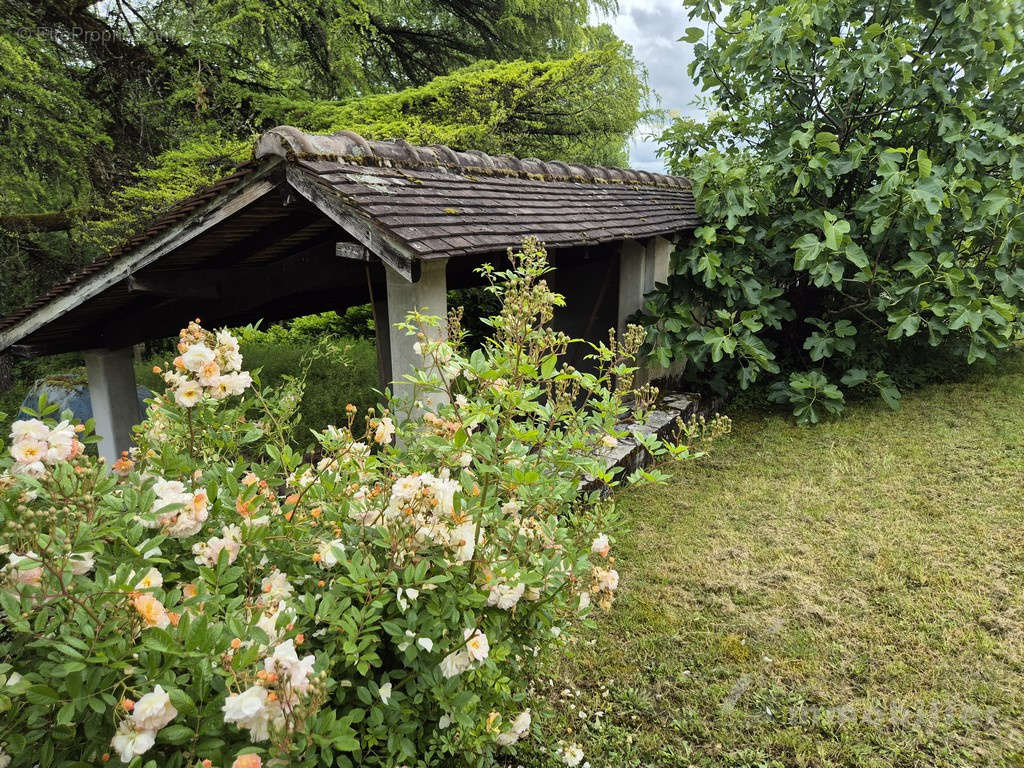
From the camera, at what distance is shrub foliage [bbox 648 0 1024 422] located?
5000mm

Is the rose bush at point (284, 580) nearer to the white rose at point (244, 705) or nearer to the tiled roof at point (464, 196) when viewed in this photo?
the white rose at point (244, 705)

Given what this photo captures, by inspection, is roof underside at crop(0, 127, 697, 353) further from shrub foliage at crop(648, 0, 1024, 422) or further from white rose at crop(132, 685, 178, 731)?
white rose at crop(132, 685, 178, 731)

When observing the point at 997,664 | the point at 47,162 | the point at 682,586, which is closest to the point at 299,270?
the point at 682,586

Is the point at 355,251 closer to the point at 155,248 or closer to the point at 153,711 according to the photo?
the point at 155,248

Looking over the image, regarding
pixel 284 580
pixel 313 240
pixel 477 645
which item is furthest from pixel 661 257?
pixel 284 580

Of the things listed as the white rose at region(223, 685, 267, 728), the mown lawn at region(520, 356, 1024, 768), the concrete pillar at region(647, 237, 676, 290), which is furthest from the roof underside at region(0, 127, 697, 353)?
the mown lawn at region(520, 356, 1024, 768)

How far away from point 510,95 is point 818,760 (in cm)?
870

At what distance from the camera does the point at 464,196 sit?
395cm


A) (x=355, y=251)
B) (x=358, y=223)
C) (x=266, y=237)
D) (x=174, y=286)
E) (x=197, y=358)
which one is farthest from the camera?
(x=266, y=237)

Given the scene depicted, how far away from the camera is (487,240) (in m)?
3.32

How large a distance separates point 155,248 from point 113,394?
82.2 inches

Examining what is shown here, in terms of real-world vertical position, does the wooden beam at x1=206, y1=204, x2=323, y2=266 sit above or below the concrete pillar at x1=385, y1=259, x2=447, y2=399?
above

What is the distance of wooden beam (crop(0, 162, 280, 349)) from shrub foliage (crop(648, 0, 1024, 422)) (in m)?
3.99

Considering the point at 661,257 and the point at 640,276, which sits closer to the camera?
the point at 640,276
